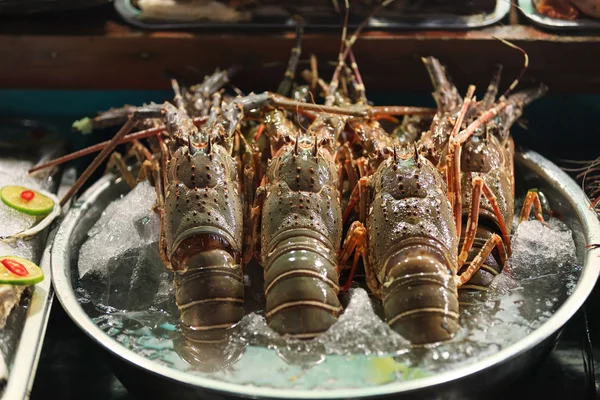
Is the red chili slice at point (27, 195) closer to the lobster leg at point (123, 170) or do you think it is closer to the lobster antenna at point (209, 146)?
the lobster leg at point (123, 170)

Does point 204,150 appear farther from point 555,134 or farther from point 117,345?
point 555,134


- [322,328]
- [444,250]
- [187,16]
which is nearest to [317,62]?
[187,16]

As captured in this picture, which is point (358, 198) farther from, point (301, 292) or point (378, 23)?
point (378, 23)

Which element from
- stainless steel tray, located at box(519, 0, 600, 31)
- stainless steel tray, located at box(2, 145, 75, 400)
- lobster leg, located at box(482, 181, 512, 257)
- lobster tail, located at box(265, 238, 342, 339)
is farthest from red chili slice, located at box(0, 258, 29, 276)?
stainless steel tray, located at box(519, 0, 600, 31)

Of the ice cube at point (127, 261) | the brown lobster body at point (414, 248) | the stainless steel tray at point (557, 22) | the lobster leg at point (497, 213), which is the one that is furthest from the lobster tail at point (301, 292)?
the stainless steel tray at point (557, 22)

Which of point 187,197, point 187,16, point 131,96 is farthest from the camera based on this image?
point 131,96

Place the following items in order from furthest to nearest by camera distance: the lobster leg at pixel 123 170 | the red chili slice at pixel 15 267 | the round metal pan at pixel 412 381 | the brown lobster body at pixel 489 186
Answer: the lobster leg at pixel 123 170 → the brown lobster body at pixel 489 186 → the red chili slice at pixel 15 267 → the round metal pan at pixel 412 381
